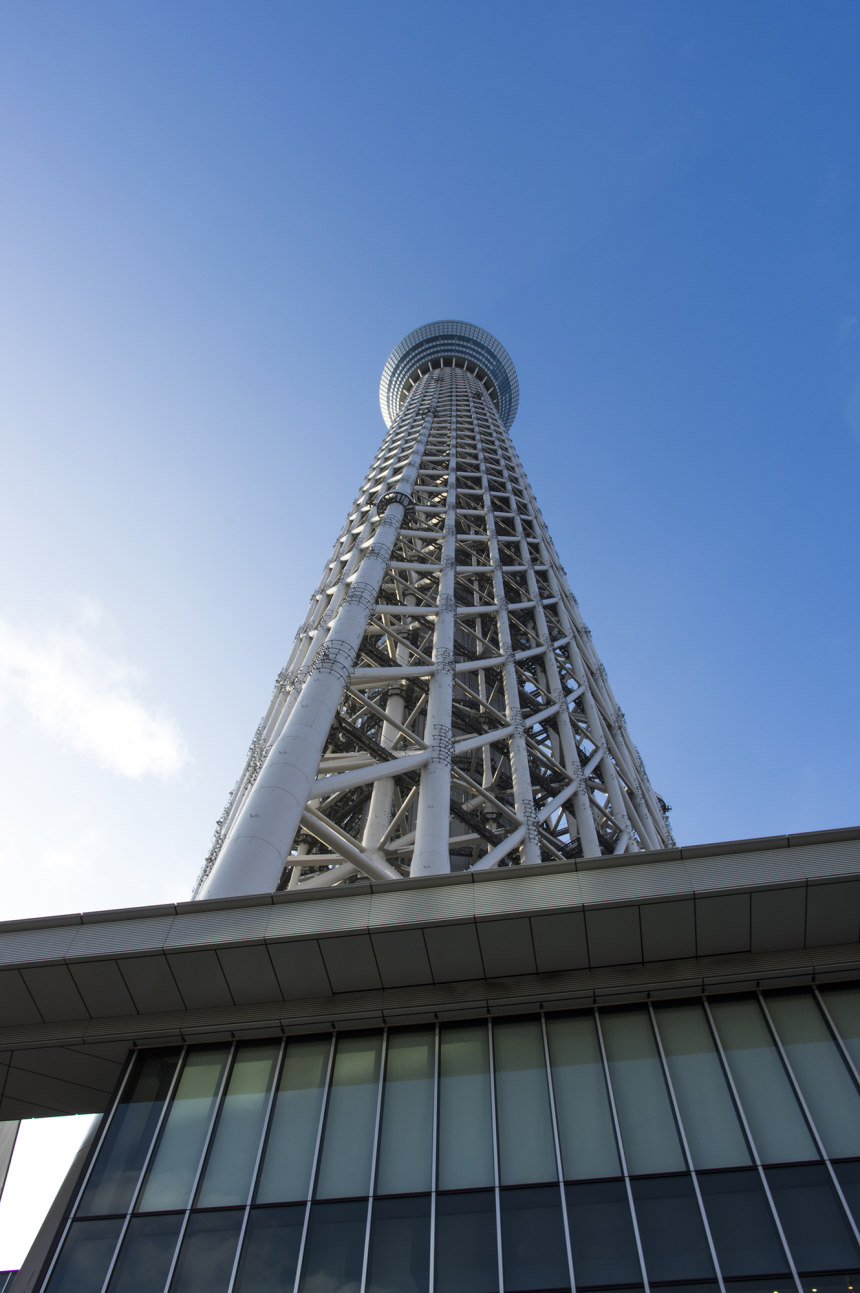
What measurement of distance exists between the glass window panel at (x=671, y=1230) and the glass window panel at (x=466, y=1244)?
1769mm

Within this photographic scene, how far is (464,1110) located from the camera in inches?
505

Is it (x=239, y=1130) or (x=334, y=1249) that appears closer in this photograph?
(x=334, y=1249)

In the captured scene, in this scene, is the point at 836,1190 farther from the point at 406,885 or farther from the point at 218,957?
the point at 218,957

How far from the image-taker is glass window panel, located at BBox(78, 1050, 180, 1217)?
12312 millimetres

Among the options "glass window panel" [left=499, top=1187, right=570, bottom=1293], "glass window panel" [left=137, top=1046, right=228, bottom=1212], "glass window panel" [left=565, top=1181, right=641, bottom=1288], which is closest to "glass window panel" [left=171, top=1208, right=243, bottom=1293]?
"glass window panel" [left=137, top=1046, right=228, bottom=1212]

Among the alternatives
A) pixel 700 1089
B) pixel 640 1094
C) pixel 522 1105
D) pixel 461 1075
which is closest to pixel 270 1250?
pixel 461 1075

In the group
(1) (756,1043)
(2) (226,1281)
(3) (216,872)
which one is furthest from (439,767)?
(2) (226,1281)

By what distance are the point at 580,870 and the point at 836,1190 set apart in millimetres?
5117

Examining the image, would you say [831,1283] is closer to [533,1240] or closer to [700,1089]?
[700,1089]

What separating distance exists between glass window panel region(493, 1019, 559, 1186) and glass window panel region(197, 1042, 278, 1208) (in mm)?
3342

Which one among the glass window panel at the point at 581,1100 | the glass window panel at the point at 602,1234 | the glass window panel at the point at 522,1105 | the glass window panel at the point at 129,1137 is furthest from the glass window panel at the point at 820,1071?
the glass window panel at the point at 129,1137

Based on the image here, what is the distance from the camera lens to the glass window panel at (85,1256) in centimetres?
1134

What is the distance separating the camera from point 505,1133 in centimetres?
1246

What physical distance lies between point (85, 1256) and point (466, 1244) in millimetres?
4787
